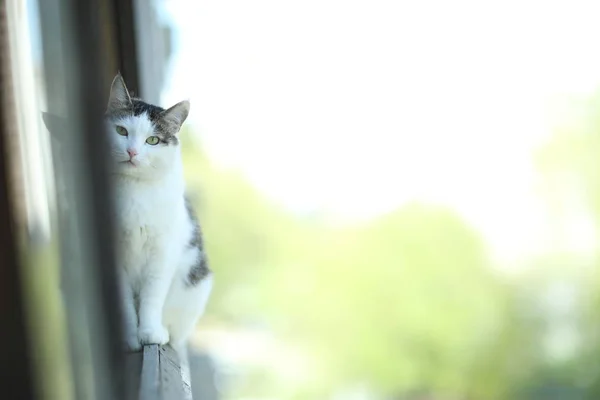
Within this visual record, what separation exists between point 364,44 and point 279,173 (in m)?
0.34

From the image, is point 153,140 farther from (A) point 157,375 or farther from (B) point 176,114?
(A) point 157,375

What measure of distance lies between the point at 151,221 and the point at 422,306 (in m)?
0.86

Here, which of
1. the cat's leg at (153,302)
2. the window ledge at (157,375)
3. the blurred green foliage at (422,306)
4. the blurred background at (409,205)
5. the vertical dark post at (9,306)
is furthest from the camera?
the blurred green foliage at (422,306)

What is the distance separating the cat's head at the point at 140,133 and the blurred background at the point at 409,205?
0.27m

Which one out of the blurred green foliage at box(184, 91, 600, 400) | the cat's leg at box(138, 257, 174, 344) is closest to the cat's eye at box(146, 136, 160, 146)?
the cat's leg at box(138, 257, 174, 344)

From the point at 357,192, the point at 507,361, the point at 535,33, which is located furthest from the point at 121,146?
the point at 507,361

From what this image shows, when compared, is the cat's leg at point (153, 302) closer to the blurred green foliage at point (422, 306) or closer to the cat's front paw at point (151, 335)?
the cat's front paw at point (151, 335)

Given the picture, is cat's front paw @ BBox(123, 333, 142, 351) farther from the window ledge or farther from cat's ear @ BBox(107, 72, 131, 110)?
cat's ear @ BBox(107, 72, 131, 110)

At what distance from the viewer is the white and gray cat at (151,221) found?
705 millimetres

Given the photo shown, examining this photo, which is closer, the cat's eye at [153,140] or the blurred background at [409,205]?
the cat's eye at [153,140]

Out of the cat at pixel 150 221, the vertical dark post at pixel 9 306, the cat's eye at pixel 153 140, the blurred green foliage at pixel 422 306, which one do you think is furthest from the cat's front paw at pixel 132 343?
the blurred green foliage at pixel 422 306

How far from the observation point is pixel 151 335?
2.45ft

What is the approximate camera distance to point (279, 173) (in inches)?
47.9

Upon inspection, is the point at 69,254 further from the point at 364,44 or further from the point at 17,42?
the point at 364,44
